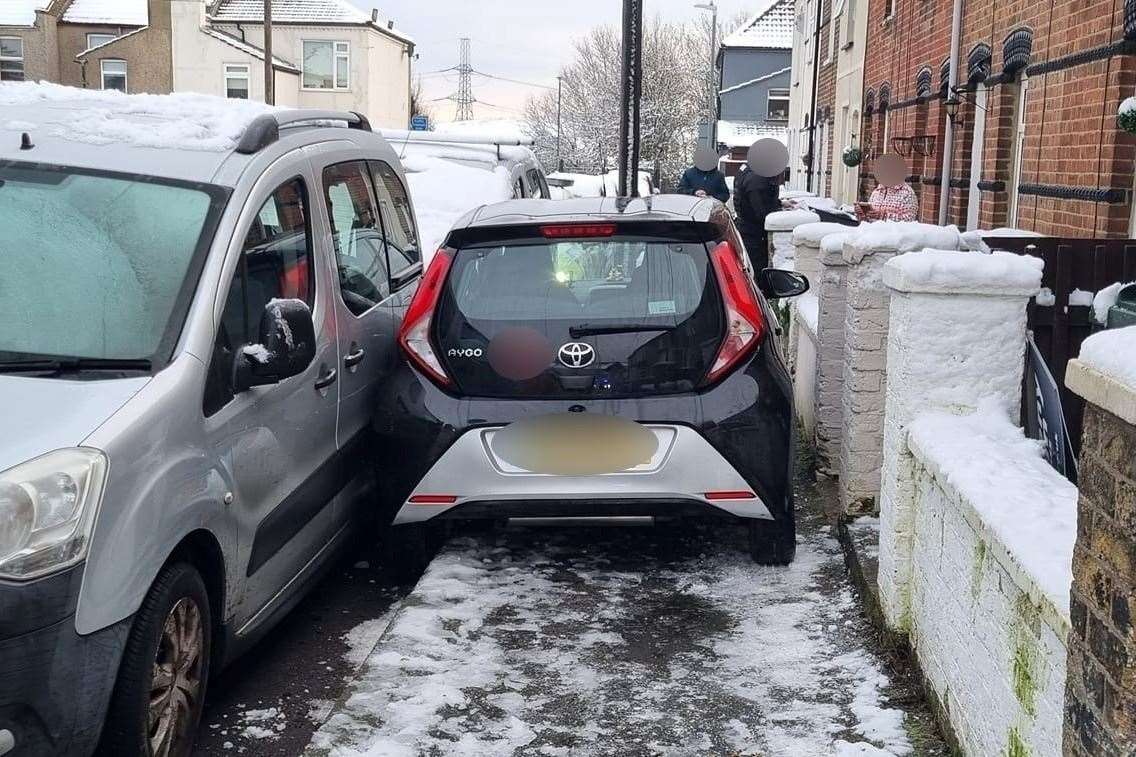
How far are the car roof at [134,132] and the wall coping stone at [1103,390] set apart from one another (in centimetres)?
305

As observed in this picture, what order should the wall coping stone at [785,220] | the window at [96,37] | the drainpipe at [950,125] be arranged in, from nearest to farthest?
the wall coping stone at [785,220], the drainpipe at [950,125], the window at [96,37]

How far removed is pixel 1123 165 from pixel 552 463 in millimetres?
5498

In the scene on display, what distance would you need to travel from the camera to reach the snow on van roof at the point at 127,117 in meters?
4.68

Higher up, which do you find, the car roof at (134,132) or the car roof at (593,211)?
the car roof at (134,132)

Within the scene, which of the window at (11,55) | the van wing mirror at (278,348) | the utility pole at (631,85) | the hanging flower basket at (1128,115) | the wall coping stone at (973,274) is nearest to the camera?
the wall coping stone at (973,274)

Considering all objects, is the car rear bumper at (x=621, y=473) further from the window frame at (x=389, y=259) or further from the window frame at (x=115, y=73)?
the window frame at (x=115, y=73)

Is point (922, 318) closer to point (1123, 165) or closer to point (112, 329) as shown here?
point (112, 329)

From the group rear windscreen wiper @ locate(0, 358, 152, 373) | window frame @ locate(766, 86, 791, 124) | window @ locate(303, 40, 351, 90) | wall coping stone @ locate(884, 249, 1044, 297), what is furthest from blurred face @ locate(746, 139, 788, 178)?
window frame @ locate(766, 86, 791, 124)

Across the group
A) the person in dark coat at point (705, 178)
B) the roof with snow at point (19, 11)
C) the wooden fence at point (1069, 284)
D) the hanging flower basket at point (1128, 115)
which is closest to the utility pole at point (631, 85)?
the person in dark coat at point (705, 178)

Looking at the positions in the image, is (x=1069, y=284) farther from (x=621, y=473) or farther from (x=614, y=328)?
(x=621, y=473)

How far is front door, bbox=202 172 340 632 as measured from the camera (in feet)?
13.6

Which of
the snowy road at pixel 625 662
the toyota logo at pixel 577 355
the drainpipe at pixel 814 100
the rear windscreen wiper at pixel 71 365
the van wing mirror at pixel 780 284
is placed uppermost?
the drainpipe at pixel 814 100

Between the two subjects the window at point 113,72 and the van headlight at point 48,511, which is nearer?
the van headlight at point 48,511

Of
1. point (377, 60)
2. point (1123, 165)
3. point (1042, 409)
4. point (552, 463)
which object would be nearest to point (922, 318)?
point (1042, 409)
